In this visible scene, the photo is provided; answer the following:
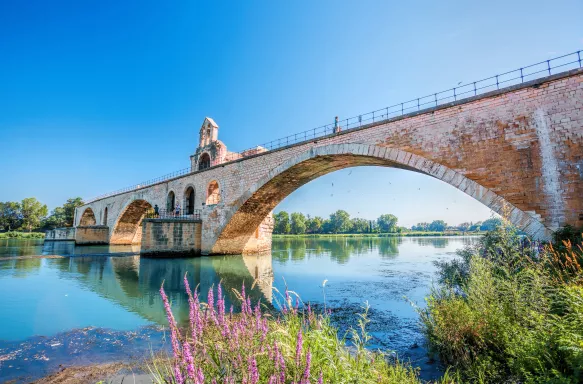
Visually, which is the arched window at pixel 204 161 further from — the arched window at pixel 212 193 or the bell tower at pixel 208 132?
the arched window at pixel 212 193

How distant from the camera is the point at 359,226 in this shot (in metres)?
100

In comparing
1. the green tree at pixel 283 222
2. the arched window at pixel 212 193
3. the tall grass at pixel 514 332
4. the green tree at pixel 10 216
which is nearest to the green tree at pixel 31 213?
the green tree at pixel 10 216

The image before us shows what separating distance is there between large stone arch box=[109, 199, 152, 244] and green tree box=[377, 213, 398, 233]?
301 feet

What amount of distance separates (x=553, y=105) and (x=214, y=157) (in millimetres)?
26038

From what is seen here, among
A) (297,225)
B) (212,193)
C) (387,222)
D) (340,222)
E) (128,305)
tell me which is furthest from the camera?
(387,222)

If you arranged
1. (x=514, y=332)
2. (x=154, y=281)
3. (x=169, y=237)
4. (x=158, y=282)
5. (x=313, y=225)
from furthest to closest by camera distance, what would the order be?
(x=313, y=225)
(x=169, y=237)
(x=154, y=281)
(x=158, y=282)
(x=514, y=332)

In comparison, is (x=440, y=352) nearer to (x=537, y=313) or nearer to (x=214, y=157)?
(x=537, y=313)

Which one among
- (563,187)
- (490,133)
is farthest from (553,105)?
(563,187)

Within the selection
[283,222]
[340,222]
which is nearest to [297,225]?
[283,222]

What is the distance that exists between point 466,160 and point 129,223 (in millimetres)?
39436

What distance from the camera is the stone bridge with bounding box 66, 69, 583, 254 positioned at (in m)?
9.23

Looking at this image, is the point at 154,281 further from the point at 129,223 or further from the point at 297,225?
the point at 297,225

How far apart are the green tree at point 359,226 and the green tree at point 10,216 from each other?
3489 inches

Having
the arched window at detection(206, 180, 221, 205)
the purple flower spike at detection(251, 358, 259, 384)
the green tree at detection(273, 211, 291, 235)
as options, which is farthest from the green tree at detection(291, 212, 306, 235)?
the purple flower spike at detection(251, 358, 259, 384)
